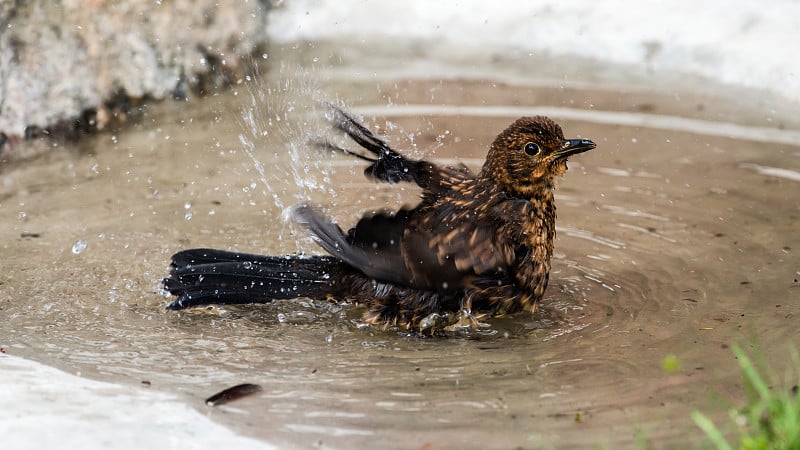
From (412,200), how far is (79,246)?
2.09 m

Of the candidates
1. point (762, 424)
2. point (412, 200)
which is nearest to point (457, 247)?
point (762, 424)

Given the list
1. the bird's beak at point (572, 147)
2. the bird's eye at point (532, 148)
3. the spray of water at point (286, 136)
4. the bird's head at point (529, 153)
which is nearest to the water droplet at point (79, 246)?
the spray of water at point (286, 136)

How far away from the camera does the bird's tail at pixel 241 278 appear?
491cm

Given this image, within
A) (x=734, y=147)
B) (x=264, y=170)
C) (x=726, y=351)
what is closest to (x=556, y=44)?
(x=734, y=147)

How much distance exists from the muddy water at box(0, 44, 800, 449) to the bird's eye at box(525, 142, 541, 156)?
0.75 meters

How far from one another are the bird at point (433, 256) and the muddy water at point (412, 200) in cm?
12

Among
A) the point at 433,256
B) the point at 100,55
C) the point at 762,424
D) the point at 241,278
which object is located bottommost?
the point at 762,424

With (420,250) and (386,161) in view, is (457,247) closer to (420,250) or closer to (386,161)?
(420,250)

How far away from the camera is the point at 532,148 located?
4945 millimetres

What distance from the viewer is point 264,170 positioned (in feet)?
22.1

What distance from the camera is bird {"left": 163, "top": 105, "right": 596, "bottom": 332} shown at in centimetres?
A: 481

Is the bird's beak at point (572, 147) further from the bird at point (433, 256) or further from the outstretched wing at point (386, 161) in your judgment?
the outstretched wing at point (386, 161)

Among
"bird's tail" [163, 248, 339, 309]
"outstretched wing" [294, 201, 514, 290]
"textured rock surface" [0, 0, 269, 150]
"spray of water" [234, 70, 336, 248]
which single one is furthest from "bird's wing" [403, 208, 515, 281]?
"textured rock surface" [0, 0, 269, 150]

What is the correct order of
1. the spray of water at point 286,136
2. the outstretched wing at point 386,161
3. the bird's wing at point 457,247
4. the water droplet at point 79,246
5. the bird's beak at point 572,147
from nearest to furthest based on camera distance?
1. the bird's wing at point 457,247
2. the bird's beak at point 572,147
3. the outstretched wing at point 386,161
4. the water droplet at point 79,246
5. the spray of water at point 286,136
